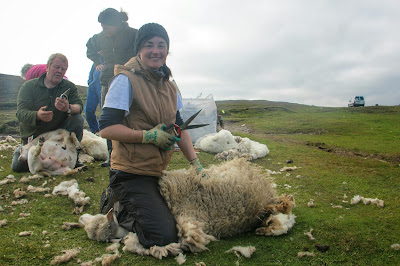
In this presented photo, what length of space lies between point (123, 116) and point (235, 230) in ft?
5.14

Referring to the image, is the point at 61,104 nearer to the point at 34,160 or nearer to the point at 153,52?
the point at 34,160

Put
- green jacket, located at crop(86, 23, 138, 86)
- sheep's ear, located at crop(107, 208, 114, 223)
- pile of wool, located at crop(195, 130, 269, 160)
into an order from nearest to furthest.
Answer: sheep's ear, located at crop(107, 208, 114, 223) < green jacket, located at crop(86, 23, 138, 86) < pile of wool, located at crop(195, 130, 269, 160)

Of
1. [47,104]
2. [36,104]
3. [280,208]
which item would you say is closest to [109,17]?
[47,104]

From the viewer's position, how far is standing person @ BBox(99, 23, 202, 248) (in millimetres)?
2797

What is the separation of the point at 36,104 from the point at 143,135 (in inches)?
128

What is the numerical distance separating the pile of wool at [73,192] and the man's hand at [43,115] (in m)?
1.10

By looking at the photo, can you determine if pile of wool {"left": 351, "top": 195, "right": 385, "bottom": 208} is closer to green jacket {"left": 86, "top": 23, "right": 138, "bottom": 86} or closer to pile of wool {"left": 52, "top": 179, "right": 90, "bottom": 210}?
pile of wool {"left": 52, "top": 179, "right": 90, "bottom": 210}

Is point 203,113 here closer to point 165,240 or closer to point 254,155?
point 254,155

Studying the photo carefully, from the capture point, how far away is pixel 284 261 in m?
2.39

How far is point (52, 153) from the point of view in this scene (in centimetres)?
506

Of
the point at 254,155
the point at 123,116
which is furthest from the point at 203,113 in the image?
the point at 123,116

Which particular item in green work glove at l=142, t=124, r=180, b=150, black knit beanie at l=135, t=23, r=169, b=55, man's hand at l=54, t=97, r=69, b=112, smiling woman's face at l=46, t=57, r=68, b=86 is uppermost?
black knit beanie at l=135, t=23, r=169, b=55

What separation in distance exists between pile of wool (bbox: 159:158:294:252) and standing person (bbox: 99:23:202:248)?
13 centimetres

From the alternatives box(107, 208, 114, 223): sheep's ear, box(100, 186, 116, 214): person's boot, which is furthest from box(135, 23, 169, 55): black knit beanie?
box(107, 208, 114, 223): sheep's ear
